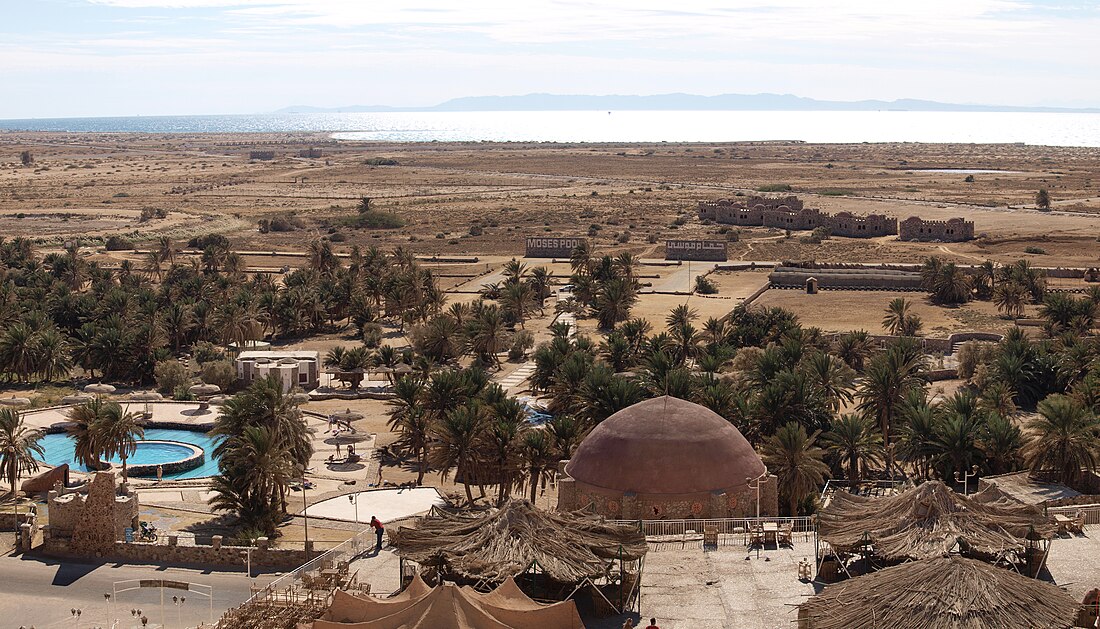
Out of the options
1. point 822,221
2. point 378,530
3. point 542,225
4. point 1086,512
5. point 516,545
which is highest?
point 516,545

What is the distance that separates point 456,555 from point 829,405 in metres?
21.7

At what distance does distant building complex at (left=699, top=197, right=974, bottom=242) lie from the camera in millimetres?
110062

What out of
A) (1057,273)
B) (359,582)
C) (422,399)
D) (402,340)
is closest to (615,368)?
(422,399)

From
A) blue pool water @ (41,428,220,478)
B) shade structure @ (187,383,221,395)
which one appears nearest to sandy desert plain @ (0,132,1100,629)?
blue pool water @ (41,428,220,478)

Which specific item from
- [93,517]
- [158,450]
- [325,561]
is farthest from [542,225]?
[325,561]

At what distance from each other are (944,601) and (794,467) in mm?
13920

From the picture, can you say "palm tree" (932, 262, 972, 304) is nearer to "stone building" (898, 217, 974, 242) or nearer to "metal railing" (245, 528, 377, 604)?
"stone building" (898, 217, 974, 242)

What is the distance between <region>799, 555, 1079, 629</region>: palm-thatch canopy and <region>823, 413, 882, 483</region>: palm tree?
15423mm

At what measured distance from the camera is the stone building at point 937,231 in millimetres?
109812

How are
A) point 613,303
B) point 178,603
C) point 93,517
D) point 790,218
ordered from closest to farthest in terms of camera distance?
point 178,603
point 93,517
point 613,303
point 790,218

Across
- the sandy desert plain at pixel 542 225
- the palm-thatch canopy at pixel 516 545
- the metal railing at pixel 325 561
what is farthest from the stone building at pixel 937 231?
the palm-thatch canopy at pixel 516 545

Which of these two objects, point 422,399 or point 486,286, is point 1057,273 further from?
point 422,399

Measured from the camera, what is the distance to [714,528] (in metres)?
30.2

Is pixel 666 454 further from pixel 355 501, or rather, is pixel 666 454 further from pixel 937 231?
pixel 937 231
